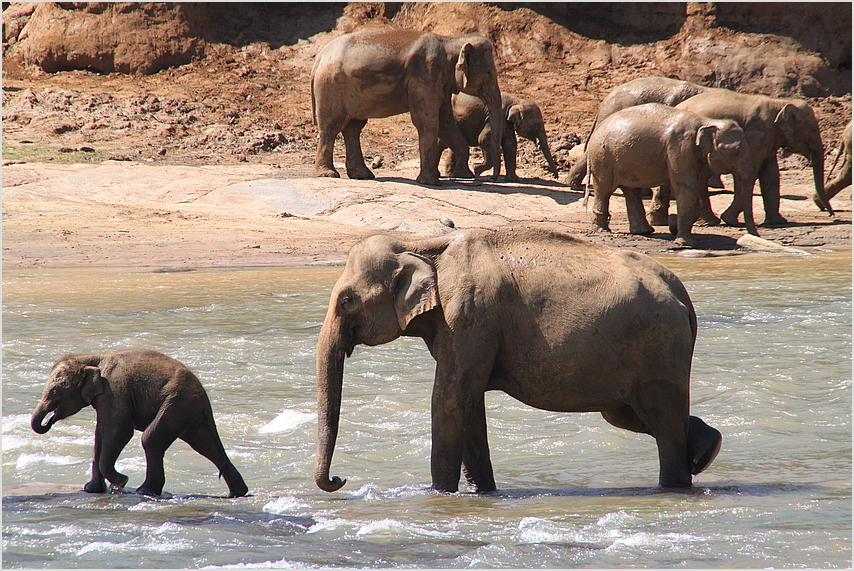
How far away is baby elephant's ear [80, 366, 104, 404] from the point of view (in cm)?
562

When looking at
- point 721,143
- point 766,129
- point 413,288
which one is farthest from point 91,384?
point 766,129

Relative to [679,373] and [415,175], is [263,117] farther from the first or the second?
[679,373]

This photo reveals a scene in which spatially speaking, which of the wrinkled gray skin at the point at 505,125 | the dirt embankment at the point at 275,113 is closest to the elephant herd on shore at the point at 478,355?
the dirt embankment at the point at 275,113

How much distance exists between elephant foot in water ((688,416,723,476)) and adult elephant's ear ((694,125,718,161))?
34.3 feet

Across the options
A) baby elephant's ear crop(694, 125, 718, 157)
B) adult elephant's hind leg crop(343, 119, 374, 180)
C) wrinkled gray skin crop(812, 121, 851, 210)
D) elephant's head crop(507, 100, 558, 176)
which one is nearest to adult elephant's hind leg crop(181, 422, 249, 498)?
baby elephant's ear crop(694, 125, 718, 157)

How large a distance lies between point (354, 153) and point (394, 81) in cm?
162

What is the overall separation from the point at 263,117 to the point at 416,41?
7.59 m

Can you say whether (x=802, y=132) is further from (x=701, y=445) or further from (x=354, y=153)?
(x=701, y=445)

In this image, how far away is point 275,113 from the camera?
2562cm

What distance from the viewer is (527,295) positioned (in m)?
5.41

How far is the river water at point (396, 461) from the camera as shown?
432 centimetres

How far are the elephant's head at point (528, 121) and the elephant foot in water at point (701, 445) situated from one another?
1644 cm

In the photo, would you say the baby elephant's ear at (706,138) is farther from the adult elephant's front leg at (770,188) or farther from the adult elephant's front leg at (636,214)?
the adult elephant's front leg at (770,188)

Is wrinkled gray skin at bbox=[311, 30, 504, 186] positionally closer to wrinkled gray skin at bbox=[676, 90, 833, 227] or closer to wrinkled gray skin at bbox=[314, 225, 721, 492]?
wrinkled gray skin at bbox=[676, 90, 833, 227]
